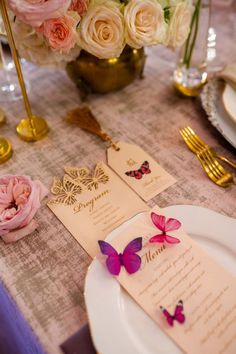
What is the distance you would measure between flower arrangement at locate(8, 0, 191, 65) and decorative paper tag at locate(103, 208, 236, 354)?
Result: 14.1 inches

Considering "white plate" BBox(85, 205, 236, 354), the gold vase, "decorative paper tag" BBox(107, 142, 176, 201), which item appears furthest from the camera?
the gold vase

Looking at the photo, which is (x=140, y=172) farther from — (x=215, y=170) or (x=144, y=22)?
(x=144, y=22)

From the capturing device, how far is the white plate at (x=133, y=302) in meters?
0.49

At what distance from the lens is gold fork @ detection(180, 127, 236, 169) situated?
771mm

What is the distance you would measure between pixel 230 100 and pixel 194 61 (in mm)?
167

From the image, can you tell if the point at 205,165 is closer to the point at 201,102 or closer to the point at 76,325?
the point at 201,102

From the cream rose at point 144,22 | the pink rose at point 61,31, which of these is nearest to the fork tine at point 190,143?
the cream rose at point 144,22

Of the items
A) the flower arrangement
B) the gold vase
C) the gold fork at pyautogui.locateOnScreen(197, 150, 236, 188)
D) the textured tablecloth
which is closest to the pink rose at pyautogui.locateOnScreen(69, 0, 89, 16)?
the flower arrangement

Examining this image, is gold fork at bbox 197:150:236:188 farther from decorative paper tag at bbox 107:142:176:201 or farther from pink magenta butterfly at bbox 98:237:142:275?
pink magenta butterfly at bbox 98:237:142:275

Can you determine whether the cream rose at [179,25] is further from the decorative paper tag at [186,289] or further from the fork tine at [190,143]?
the decorative paper tag at [186,289]

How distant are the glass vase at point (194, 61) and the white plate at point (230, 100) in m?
0.09

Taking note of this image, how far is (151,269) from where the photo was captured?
1.90 ft

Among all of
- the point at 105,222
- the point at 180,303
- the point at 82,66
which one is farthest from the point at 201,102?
the point at 180,303

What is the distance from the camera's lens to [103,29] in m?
0.69
